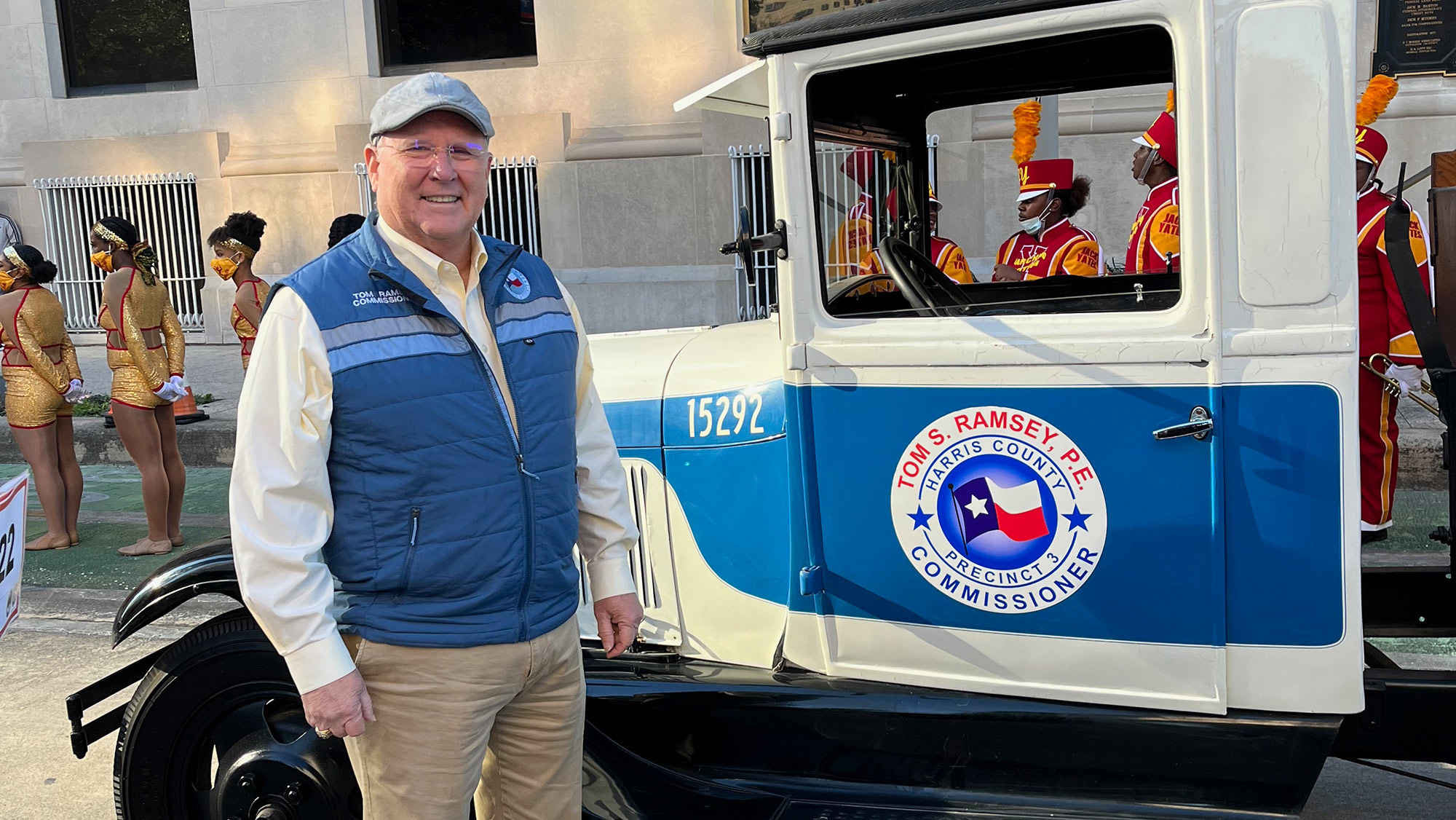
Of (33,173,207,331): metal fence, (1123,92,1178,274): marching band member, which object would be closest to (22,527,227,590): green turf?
(1123,92,1178,274): marching band member

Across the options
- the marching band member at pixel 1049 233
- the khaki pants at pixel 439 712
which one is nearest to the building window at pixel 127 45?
the marching band member at pixel 1049 233

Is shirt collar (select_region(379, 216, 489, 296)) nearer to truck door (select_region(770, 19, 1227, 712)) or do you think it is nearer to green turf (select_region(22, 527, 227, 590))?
truck door (select_region(770, 19, 1227, 712))

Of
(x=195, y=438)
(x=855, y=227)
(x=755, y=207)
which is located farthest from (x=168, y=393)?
(x=755, y=207)

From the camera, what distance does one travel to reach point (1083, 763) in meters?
2.54

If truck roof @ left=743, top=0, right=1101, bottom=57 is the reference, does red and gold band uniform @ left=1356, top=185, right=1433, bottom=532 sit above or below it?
below

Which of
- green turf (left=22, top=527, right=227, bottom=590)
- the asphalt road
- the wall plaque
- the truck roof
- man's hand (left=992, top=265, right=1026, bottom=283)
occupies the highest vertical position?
the wall plaque

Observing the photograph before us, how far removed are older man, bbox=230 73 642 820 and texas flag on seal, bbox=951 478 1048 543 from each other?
86cm

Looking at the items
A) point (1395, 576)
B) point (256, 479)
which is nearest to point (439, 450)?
point (256, 479)

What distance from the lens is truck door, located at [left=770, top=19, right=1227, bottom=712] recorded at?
2.35m

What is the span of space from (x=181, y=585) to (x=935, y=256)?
221 centimetres

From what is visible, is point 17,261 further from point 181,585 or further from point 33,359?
point 181,585

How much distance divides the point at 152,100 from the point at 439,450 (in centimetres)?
1367

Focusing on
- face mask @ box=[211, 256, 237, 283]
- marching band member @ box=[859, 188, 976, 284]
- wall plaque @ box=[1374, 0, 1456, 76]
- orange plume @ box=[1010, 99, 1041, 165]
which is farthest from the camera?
wall plaque @ box=[1374, 0, 1456, 76]

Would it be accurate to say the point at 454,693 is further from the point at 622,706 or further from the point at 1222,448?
the point at 1222,448
